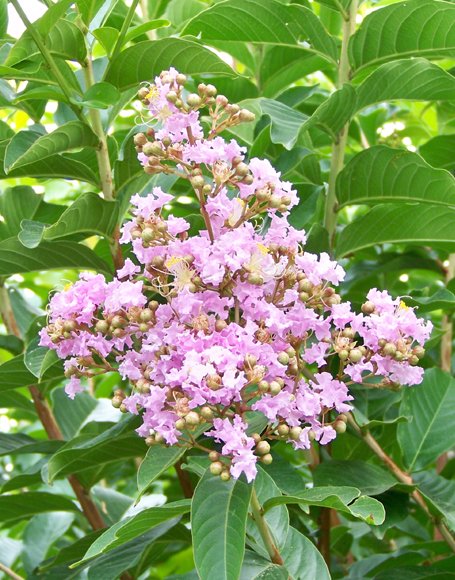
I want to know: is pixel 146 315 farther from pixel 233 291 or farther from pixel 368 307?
pixel 368 307

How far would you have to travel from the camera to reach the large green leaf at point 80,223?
4.46 feet

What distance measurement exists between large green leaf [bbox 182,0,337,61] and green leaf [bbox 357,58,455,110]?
17 centimetres

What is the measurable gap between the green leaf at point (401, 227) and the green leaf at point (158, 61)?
37cm

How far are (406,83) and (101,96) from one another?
0.52 m

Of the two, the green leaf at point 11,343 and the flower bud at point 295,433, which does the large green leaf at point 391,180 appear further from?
the green leaf at point 11,343

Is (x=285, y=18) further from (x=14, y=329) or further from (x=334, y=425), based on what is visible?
(x=14, y=329)

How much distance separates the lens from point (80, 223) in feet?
4.73

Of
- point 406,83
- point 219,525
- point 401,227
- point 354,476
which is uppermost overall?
point 406,83

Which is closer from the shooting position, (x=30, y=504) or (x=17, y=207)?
(x=17, y=207)

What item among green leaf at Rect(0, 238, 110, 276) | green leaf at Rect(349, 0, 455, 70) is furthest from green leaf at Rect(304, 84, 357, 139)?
green leaf at Rect(0, 238, 110, 276)

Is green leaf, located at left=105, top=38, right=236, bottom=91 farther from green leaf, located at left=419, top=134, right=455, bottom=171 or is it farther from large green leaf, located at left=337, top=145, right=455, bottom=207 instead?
green leaf, located at left=419, top=134, right=455, bottom=171

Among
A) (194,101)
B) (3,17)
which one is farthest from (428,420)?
(3,17)

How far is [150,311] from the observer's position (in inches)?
43.1

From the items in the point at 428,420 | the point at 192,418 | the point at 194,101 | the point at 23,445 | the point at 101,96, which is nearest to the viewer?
the point at 192,418
